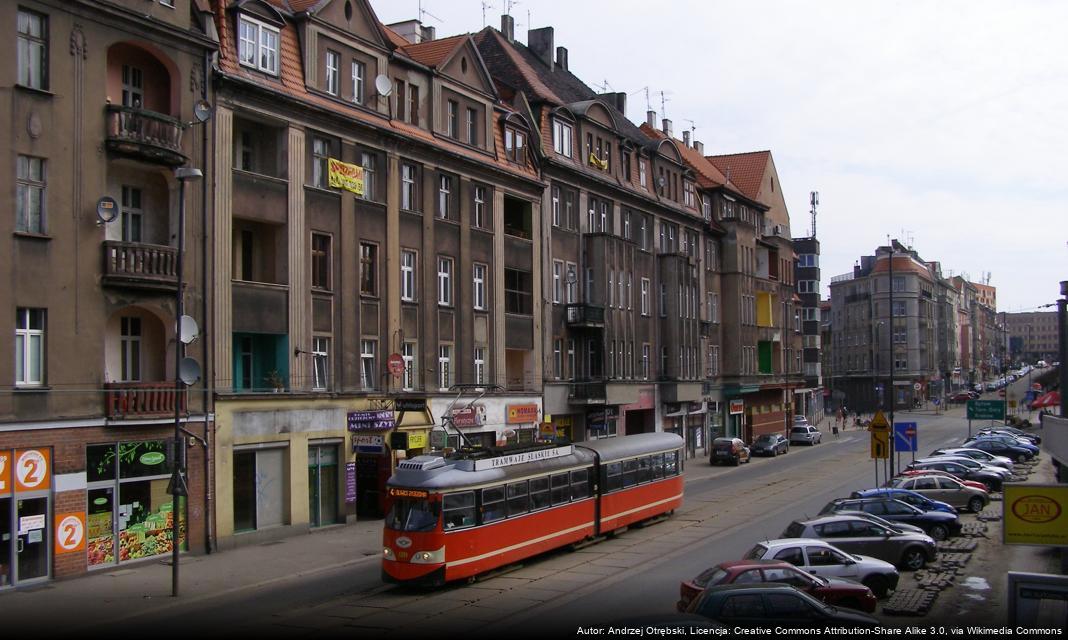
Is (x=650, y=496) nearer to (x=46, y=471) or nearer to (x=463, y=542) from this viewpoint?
(x=463, y=542)

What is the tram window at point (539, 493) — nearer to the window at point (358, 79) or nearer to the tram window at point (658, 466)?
the tram window at point (658, 466)

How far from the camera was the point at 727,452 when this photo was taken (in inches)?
2207

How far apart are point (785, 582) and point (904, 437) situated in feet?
63.5

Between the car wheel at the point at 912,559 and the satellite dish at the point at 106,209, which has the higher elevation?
the satellite dish at the point at 106,209

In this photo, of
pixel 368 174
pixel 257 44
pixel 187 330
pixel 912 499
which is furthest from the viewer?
pixel 368 174

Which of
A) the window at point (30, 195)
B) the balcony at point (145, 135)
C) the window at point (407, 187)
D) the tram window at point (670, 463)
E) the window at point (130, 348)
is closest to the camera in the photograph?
the window at point (30, 195)

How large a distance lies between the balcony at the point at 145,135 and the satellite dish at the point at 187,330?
4.29 metres

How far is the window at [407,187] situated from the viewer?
36438mm

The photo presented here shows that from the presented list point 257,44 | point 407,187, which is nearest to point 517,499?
point 407,187

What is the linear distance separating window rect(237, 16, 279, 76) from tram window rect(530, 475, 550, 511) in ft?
50.2

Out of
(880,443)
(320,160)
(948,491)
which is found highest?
(320,160)

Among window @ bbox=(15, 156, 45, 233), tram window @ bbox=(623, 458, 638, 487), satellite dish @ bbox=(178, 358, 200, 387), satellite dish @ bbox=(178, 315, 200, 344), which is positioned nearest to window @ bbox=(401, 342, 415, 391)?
tram window @ bbox=(623, 458, 638, 487)

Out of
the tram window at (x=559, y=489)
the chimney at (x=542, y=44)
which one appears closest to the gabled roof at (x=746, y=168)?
the chimney at (x=542, y=44)

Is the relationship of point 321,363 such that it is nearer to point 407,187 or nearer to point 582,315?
point 407,187
